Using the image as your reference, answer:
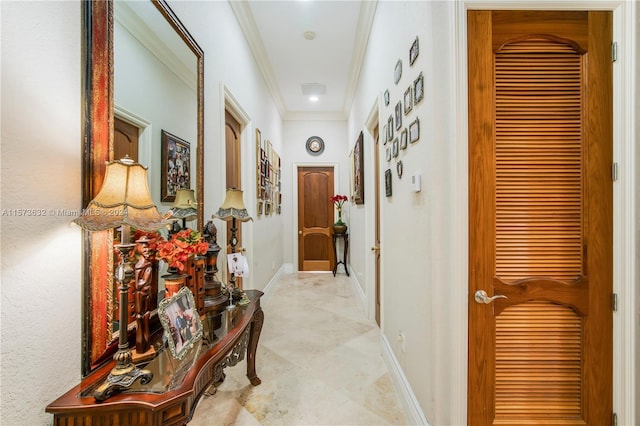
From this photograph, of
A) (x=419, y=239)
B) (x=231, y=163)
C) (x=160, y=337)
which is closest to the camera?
(x=160, y=337)

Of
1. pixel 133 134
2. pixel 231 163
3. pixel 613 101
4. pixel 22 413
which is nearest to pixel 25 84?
pixel 133 134

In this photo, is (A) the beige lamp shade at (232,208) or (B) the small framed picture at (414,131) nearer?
(B) the small framed picture at (414,131)

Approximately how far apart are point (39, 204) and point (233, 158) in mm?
2089

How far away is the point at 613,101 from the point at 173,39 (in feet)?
7.50

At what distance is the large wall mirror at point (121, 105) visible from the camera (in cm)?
97

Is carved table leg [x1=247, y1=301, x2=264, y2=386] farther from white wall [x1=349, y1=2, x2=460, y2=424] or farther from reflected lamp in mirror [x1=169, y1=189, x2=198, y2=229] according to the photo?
white wall [x1=349, y1=2, x2=460, y2=424]

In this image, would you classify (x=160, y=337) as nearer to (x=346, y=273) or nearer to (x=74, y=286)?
(x=74, y=286)

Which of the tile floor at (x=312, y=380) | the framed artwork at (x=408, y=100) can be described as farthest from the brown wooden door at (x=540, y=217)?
the tile floor at (x=312, y=380)

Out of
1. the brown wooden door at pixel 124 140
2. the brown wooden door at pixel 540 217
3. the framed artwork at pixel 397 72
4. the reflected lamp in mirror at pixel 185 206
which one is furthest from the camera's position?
the framed artwork at pixel 397 72

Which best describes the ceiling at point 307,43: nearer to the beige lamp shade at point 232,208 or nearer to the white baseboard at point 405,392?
the beige lamp shade at point 232,208

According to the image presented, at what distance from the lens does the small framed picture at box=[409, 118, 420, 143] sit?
4.80ft

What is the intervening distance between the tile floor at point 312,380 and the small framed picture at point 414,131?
167cm

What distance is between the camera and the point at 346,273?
17.1ft

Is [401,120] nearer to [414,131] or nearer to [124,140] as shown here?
[414,131]
